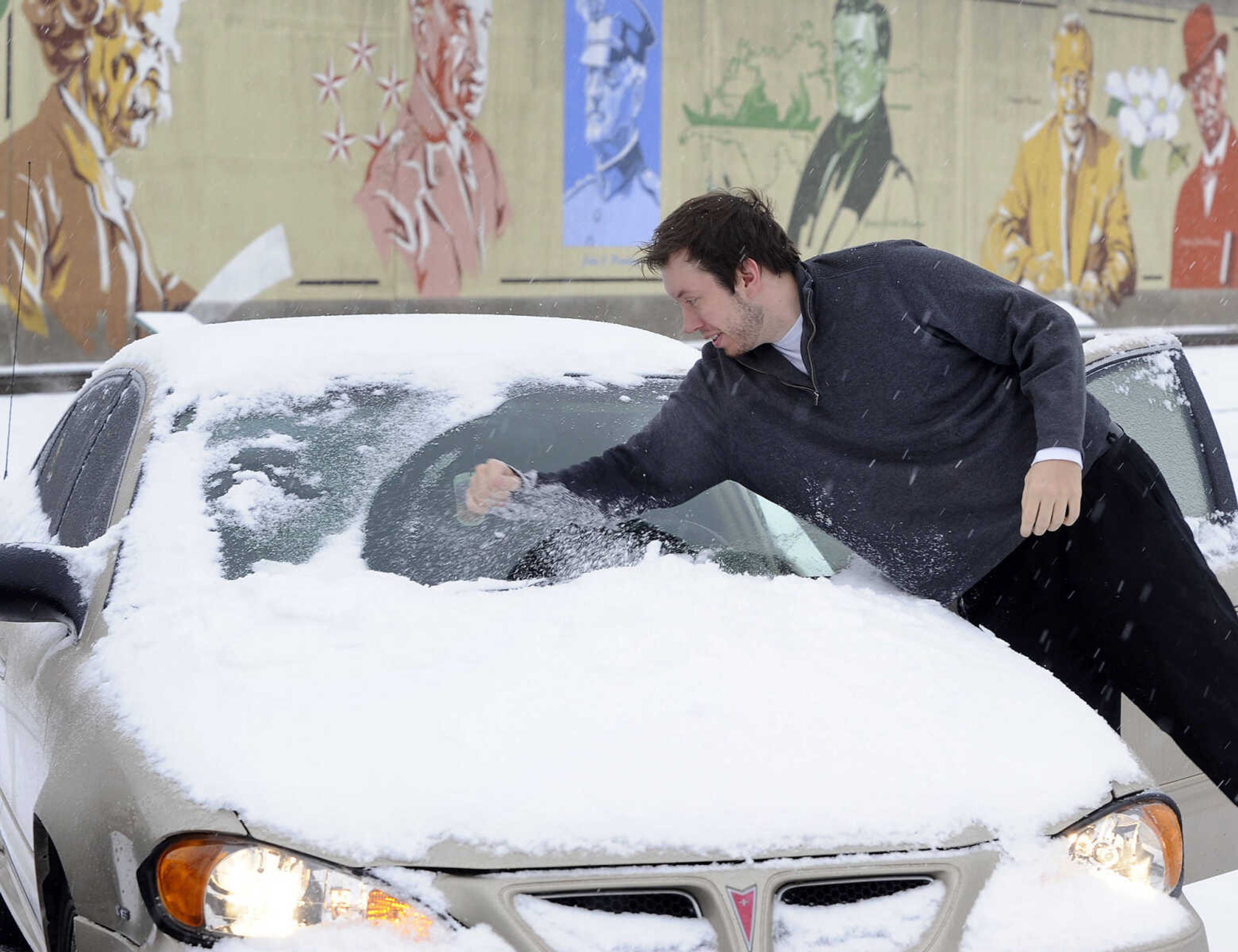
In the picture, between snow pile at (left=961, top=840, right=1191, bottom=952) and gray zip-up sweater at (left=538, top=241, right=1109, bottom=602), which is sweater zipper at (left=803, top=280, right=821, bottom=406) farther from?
snow pile at (left=961, top=840, right=1191, bottom=952)

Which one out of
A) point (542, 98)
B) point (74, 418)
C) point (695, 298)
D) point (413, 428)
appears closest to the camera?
point (695, 298)

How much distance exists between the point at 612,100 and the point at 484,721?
15.2m

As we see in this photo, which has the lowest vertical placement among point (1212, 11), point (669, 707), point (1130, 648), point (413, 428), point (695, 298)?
point (1130, 648)

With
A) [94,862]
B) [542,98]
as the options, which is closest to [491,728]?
[94,862]

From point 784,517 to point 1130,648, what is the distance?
781 millimetres

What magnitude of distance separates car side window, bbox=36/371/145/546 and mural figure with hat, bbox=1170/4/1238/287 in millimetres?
21258

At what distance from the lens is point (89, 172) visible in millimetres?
13602

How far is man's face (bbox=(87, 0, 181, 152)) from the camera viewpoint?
13.7 meters

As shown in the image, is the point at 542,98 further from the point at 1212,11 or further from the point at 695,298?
the point at 695,298

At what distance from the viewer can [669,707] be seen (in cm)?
218

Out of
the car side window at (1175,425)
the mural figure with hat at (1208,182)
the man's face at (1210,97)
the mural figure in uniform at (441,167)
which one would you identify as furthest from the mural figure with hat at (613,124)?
the car side window at (1175,425)

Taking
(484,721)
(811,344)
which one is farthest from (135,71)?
(484,721)

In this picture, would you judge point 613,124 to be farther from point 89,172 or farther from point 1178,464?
point 1178,464

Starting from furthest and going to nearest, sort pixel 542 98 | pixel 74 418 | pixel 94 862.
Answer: pixel 542 98 < pixel 74 418 < pixel 94 862
